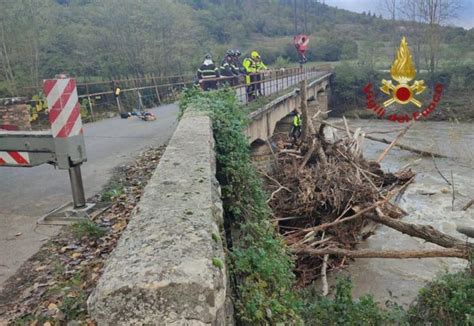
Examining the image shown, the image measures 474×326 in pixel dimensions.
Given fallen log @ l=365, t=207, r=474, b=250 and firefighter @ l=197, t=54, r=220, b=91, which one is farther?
firefighter @ l=197, t=54, r=220, b=91

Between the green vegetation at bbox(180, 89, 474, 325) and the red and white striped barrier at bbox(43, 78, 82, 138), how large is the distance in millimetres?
1706

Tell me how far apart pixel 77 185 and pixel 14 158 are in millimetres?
798

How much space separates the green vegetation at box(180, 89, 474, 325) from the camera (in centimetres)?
288

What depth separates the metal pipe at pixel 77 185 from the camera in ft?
14.0

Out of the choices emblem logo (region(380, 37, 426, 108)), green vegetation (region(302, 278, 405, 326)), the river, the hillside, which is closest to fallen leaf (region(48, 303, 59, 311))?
green vegetation (region(302, 278, 405, 326))

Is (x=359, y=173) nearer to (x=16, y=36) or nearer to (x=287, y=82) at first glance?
(x=287, y=82)

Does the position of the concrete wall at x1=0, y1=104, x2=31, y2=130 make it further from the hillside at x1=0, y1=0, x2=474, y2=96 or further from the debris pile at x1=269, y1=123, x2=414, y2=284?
the hillside at x1=0, y1=0, x2=474, y2=96

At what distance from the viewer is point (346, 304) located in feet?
18.7

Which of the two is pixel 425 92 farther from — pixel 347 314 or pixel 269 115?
pixel 347 314

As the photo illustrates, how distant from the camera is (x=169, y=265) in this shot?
1.73 metres

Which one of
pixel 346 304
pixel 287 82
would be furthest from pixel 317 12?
pixel 346 304

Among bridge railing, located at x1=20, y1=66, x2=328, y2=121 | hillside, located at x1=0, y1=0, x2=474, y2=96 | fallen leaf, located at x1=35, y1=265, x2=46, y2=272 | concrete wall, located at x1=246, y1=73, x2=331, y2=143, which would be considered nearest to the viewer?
fallen leaf, located at x1=35, y1=265, x2=46, y2=272

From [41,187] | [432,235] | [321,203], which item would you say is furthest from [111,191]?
[321,203]

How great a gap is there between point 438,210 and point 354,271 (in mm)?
5381
